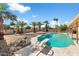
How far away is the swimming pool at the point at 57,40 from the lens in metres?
3.88

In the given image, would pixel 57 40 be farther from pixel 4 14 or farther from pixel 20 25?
pixel 4 14

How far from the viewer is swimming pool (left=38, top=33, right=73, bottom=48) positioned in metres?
3.88

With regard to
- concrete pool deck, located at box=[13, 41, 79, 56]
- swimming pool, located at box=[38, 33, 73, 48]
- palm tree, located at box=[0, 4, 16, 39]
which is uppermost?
palm tree, located at box=[0, 4, 16, 39]

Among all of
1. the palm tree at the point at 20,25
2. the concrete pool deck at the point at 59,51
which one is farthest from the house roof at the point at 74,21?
the palm tree at the point at 20,25

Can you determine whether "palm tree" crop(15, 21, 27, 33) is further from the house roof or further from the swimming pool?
the house roof

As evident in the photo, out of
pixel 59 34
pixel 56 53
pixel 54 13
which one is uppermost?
pixel 54 13

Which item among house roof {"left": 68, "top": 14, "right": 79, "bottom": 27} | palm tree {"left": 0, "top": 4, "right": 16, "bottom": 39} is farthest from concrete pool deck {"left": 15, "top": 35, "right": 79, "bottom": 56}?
palm tree {"left": 0, "top": 4, "right": 16, "bottom": 39}

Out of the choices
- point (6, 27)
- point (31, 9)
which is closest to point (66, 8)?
point (31, 9)

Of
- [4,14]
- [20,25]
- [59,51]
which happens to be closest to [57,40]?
[59,51]

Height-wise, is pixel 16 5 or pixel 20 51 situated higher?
pixel 16 5

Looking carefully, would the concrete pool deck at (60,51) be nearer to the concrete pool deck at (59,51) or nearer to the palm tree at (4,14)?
the concrete pool deck at (59,51)

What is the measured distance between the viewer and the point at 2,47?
12.8ft

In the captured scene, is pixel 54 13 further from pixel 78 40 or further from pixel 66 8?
pixel 78 40

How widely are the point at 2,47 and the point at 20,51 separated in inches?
9.2
